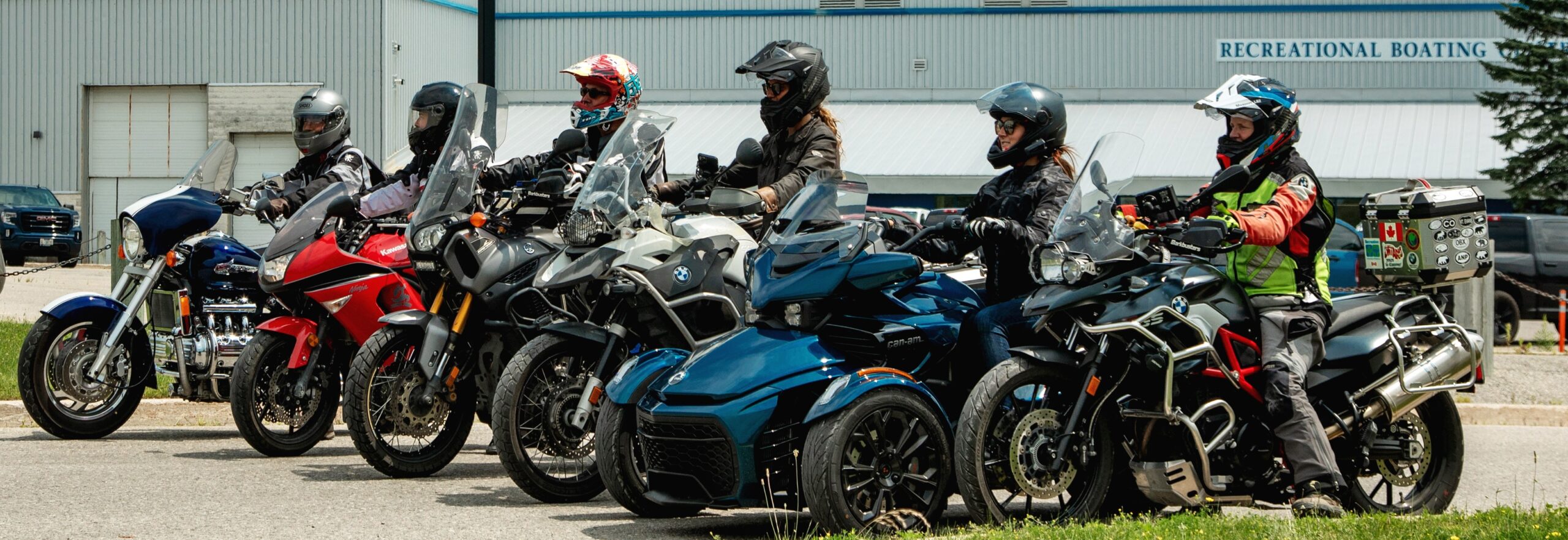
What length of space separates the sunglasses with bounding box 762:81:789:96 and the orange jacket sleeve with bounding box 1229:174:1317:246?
8.63 ft

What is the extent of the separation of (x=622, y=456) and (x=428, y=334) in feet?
5.16

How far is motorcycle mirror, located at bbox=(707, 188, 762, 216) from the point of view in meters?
6.89

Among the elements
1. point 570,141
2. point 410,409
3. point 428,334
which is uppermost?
point 570,141

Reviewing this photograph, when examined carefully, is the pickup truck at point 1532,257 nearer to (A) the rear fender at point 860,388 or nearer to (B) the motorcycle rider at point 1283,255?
(B) the motorcycle rider at point 1283,255

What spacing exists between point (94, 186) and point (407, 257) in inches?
1245

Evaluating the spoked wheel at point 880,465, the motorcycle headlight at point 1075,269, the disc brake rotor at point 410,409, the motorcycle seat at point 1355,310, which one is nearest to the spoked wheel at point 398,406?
the disc brake rotor at point 410,409

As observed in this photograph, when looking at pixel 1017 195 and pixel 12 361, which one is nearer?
pixel 1017 195

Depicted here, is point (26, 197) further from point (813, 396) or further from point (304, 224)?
point (813, 396)

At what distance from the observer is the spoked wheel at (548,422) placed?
23.2 feet

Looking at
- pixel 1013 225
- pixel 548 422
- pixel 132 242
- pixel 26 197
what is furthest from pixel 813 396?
pixel 26 197

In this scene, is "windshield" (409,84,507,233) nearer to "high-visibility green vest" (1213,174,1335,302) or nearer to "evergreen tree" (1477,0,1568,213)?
"high-visibility green vest" (1213,174,1335,302)

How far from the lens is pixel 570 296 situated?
777cm

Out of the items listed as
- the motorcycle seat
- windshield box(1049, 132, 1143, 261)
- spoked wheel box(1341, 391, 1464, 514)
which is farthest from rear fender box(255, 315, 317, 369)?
spoked wheel box(1341, 391, 1464, 514)

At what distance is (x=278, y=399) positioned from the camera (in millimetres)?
8664
